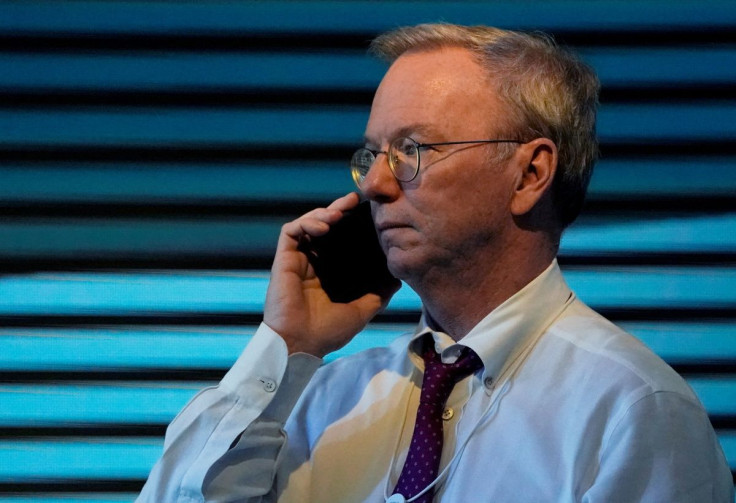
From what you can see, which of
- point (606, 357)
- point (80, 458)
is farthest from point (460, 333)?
point (80, 458)

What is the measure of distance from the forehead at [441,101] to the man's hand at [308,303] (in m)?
0.31

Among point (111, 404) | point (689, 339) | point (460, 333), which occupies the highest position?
point (460, 333)

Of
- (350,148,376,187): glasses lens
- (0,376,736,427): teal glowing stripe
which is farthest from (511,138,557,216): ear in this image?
(0,376,736,427): teal glowing stripe

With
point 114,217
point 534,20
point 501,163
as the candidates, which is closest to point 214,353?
point 114,217

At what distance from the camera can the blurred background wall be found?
3107 mm

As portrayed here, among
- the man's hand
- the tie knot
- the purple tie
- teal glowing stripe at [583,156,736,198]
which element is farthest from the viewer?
teal glowing stripe at [583,156,736,198]

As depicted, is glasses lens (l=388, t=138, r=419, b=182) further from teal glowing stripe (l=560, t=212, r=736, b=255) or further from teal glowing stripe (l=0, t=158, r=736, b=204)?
teal glowing stripe (l=560, t=212, r=736, b=255)

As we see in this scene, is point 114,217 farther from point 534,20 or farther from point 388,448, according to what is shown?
point 534,20

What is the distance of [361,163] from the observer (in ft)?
8.12

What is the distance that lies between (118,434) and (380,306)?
1.06 meters

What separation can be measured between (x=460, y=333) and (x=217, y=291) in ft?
3.26

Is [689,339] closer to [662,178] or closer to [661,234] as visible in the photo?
[661,234]

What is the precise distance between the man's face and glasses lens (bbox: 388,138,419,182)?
2 centimetres

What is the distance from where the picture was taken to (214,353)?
124 inches
